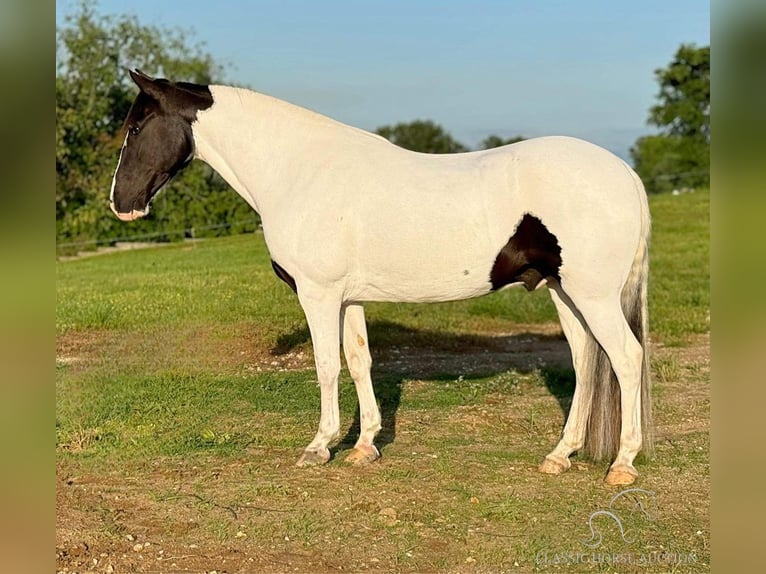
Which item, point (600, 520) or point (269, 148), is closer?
point (600, 520)

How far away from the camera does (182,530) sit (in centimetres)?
431

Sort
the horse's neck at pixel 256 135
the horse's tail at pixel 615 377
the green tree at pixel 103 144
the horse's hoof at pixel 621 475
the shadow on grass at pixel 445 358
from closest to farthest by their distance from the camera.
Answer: the horse's hoof at pixel 621 475 → the horse's tail at pixel 615 377 → the horse's neck at pixel 256 135 → the shadow on grass at pixel 445 358 → the green tree at pixel 103 144

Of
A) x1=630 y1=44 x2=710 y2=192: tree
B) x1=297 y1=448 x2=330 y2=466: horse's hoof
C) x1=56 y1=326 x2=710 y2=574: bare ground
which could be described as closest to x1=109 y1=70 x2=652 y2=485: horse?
x1=297 y1=448 x2=330 y2=466: horse's hoof


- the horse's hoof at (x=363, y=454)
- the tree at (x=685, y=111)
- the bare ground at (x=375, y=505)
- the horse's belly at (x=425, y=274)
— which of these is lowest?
the bare ground at (x=375, y=505)

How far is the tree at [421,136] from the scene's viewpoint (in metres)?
72.1

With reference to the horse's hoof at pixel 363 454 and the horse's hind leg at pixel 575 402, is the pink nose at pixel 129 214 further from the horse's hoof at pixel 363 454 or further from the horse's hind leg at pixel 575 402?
the horse's hind leg at pixel 575 402

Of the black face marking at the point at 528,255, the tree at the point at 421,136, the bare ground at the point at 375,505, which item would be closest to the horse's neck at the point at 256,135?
the black face marking at the point at 528,255

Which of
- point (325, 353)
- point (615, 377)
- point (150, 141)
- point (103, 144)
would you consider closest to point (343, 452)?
point (325, 353)

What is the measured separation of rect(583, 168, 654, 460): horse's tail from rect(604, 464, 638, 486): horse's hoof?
262 mm

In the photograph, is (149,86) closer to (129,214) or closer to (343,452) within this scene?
(129,214)
